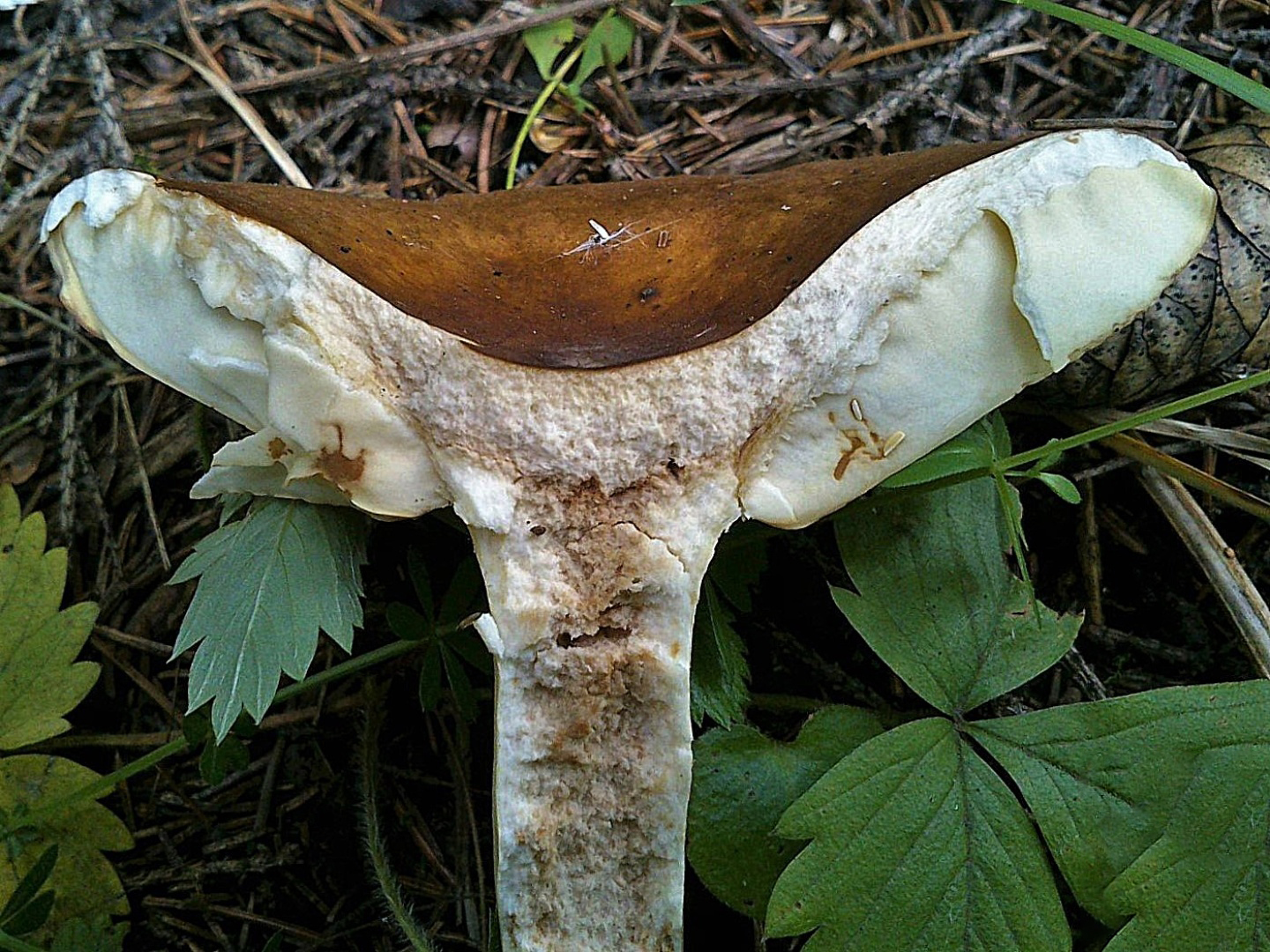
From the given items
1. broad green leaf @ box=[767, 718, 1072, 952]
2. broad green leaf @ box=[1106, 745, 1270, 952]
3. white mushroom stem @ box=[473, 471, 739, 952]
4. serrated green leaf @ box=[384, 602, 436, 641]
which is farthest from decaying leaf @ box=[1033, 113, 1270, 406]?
serrated green leaf @ box=[384, 602, 436, 641]

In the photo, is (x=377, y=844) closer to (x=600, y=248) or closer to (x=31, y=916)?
(x=31, y=916)

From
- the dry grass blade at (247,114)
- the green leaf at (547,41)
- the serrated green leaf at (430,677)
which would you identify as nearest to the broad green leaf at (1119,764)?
the serrated green leaf at (430,677)

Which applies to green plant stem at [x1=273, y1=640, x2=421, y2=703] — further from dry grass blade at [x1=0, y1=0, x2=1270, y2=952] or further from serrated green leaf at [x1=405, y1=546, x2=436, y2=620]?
dry grass blade at [x1=0, y1=0, x2=1270, y2=952]

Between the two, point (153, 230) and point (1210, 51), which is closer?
point (153, 230)

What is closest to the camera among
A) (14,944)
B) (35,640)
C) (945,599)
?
(14,944)

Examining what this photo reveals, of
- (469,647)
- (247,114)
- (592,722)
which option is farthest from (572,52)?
(592,722)

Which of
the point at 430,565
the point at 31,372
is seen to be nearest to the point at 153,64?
the point at 31,372

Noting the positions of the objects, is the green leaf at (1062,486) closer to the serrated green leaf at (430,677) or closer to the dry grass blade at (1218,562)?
the dry grass blade at (1218,562)

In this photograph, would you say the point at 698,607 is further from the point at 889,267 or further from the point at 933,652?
the point at 889,267
